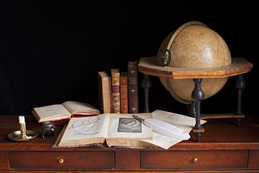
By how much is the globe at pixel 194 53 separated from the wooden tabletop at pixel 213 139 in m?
0.32

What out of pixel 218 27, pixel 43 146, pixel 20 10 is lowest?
pixel 43 146

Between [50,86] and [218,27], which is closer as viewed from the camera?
[218,27]

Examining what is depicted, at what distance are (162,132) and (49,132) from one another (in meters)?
0.84

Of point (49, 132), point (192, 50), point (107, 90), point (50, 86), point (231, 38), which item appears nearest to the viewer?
point (192, 50)

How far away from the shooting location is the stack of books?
8.94 feet

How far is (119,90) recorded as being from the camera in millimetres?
2764

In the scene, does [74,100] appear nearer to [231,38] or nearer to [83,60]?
[83,60]

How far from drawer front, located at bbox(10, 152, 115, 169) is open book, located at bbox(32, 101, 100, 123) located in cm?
33

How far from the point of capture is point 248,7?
9.38 ft

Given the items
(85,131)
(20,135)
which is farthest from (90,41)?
(20,135)

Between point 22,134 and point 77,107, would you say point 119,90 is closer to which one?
point 77,107

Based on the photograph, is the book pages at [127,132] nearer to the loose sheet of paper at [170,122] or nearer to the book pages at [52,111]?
the loose sheet of paper at [170,122]

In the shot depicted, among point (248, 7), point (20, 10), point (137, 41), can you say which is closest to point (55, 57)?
point (20, 10)

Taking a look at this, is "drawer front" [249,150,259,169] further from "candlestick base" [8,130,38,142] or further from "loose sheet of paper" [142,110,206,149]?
"candlestick base" [8,130,38,142]
